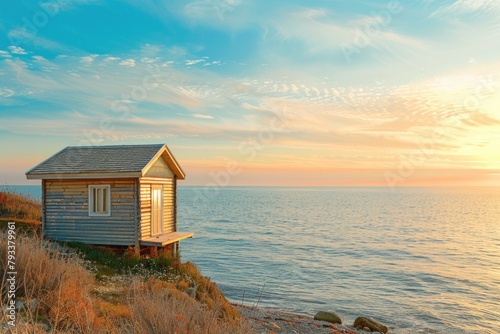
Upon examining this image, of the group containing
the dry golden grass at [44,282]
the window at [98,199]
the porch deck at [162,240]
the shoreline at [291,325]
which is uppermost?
the window at [98,199]

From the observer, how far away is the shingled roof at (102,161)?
18938mm

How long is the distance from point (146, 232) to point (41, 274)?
11133mm

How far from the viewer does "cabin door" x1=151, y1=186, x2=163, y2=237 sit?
20453 millimetres

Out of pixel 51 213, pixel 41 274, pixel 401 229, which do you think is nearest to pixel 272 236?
pixel 401 229

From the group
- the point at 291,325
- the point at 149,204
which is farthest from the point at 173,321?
the point at 149,204

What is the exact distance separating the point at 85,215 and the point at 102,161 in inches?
102

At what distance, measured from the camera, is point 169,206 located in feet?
73.7

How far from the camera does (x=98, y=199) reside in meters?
19.6

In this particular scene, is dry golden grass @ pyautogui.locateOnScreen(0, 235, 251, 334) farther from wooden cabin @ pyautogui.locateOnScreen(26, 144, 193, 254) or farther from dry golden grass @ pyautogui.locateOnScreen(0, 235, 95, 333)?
wooden cabin @ pyautogui.locateOnScreen(26, 144, 193, 254)

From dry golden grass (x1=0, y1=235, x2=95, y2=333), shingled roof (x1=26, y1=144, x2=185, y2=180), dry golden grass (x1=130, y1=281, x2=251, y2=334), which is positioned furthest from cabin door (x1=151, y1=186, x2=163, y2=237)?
dry golden grass (x1=130, y1=281, x2=251, y2=334)

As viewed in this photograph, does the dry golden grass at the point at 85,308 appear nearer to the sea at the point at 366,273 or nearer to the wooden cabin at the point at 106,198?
the sea at the point at 366,273

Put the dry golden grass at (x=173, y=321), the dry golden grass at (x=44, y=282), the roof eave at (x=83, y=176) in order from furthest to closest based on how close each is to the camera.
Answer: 1. the roof eave at (x=83, y=176)
2. the dry golden grass at (x=44, y=282)
3. the dry golden grass at (x=173, y=321)

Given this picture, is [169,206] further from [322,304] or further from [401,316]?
[401,316]

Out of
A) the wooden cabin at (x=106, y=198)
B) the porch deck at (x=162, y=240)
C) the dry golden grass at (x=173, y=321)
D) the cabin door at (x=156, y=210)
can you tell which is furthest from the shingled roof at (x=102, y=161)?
the dry golden grass at (x=173, y=321)
